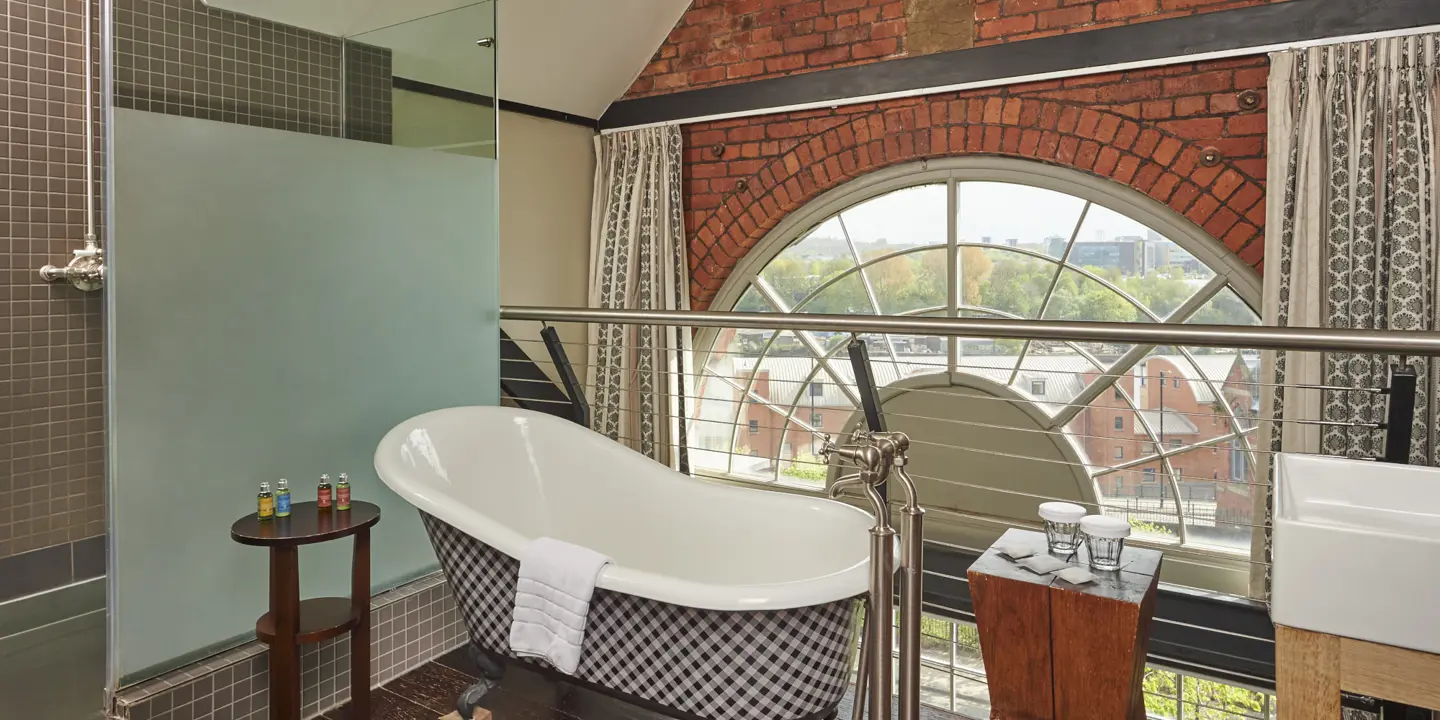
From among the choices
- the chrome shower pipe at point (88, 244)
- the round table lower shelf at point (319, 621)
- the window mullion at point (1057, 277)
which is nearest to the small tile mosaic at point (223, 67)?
the chrome shower pipe at point (88, 244)

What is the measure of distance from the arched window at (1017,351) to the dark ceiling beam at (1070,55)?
14.2 inches

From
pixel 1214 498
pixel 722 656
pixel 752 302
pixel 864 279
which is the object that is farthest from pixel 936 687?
pixel 722 656

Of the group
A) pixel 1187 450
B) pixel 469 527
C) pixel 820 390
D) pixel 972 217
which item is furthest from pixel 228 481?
pixel 1187 450

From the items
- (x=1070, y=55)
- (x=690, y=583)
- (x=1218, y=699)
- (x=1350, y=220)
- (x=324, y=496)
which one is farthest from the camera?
(x=1070, y=55)

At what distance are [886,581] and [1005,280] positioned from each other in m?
2.59

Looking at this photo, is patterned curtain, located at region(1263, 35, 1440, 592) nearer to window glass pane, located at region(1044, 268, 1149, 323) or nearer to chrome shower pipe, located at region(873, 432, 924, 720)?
window glass pane, located at region(1044, 268, 1149, 323)

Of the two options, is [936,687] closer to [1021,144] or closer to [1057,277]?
[1057,277]

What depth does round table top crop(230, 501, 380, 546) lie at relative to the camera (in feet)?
5.53

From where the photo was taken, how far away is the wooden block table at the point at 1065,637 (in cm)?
156

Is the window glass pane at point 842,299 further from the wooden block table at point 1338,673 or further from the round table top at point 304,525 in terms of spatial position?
the wooden block table at point 1338,673

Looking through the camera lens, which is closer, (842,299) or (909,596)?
(909,596)

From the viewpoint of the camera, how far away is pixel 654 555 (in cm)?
214

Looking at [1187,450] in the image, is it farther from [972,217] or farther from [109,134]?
[109,134]

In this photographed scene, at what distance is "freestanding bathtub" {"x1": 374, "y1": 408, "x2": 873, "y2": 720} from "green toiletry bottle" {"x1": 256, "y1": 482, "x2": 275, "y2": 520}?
0.73 ft
